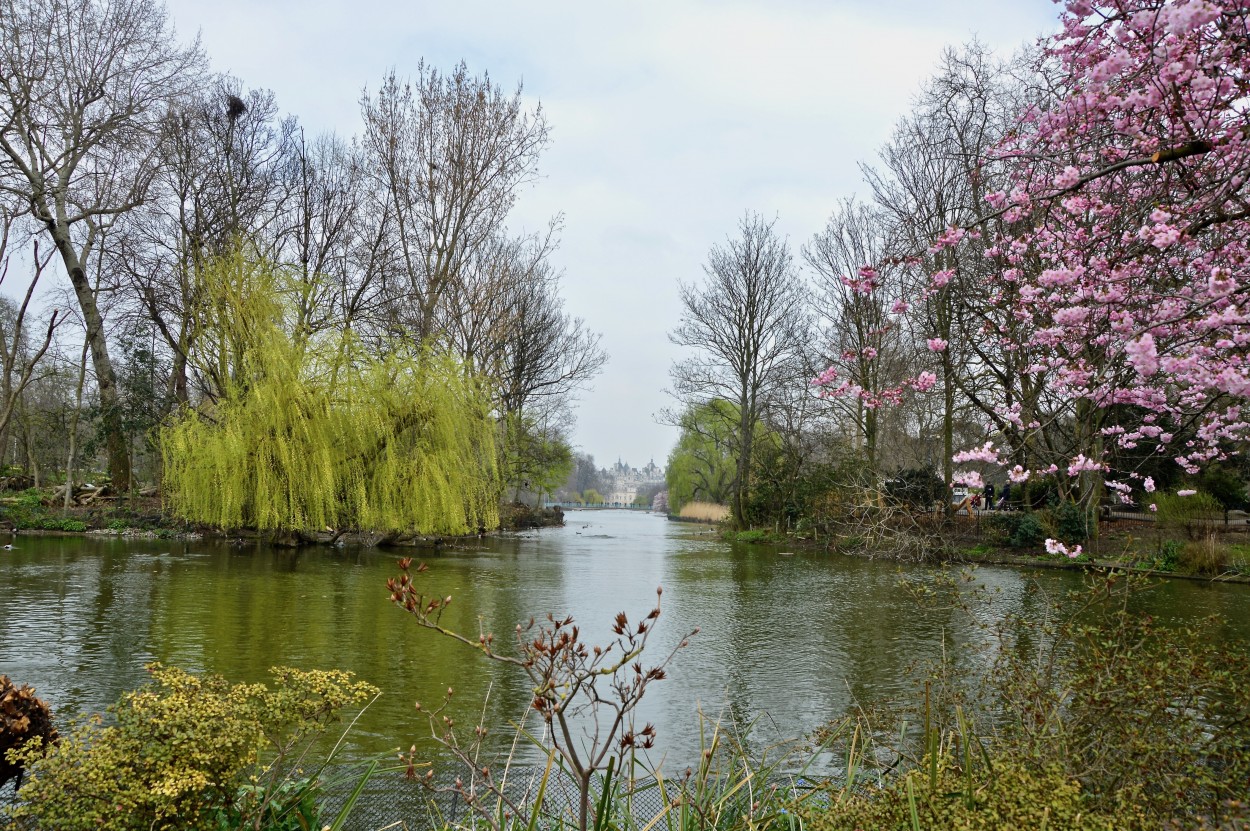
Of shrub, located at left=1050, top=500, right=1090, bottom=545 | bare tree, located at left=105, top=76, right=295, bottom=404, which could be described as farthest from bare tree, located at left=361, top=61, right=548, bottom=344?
shrub, located at left=1050, top=500, right=1090, bottom=545

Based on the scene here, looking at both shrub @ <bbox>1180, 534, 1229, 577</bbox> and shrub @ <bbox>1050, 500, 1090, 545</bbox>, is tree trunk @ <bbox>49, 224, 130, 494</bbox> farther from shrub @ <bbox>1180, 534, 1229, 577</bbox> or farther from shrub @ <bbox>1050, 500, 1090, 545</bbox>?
shrub @ <bbox>1180, 534, 1229, 577</bbox>

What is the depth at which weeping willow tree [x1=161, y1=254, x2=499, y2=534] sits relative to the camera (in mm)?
14570

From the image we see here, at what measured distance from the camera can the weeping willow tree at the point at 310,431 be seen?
574 inches

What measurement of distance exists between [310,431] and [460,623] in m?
7.96

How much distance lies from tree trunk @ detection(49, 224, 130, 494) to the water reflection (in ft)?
14.3

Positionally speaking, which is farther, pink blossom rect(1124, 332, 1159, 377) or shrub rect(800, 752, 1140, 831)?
pink blossom rect(1124, 332, 1159, 377)

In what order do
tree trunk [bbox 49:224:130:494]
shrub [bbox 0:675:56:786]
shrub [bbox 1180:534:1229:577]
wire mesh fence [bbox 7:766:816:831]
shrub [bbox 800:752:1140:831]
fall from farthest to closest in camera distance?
tree trunk [bbox 49:224:130:494] < shrub [bbox 1180:534:1229:577] < shrub [bbox 0:675:56:786] < wire mesh fence [bbox 7:766:816:831] < shrub [bbox 800:752:1140:831]

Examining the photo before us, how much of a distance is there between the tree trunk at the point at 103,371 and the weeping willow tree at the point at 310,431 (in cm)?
371

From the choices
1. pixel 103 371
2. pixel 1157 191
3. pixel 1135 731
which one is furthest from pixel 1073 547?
pixel 103 371

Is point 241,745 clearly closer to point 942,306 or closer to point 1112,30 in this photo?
point 1112,30

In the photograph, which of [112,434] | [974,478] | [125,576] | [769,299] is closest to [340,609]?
[125,576]

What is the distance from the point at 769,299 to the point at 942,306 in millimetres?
9343

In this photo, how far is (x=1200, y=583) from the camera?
1280cm

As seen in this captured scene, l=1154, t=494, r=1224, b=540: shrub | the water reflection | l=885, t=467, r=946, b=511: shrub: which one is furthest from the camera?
l=885, t=467, r=946, b=511: shrub
